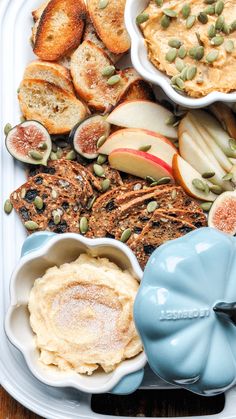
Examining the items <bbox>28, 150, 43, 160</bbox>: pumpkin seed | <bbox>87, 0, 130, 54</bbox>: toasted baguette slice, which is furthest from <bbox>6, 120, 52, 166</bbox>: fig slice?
<bbox>87, 0, 130, 54</bbox>: toasted baguette slice

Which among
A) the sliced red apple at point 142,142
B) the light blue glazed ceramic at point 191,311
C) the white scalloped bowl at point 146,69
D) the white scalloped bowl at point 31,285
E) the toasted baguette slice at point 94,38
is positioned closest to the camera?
the light blue glazed ceramic at point 191,311

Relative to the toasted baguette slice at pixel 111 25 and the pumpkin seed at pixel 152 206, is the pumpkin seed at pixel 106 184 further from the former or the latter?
the toasted baguette slice at pixel 111 25

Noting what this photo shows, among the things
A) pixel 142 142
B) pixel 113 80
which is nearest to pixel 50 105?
pixel 113 80

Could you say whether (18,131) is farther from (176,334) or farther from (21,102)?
(176,334)

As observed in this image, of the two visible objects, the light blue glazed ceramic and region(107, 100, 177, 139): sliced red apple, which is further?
region(107, 100, 177, 139): sliced red apple

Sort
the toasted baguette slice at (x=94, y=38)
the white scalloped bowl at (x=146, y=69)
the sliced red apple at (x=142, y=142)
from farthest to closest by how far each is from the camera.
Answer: the toasted baguette slice at (x=94, y=38) < the sliced red apple at (x=142, y=142) < the white scalloped bowl at (x=146, y=69)

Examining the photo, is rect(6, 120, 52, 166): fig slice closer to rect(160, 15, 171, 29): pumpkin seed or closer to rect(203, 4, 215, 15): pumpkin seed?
rect(160, 15, 171, 29): pumpkin seed

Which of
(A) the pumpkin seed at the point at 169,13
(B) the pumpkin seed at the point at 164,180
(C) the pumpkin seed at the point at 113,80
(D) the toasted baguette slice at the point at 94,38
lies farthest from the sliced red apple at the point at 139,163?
(A) the pumpkin seed at the point at 169,13
